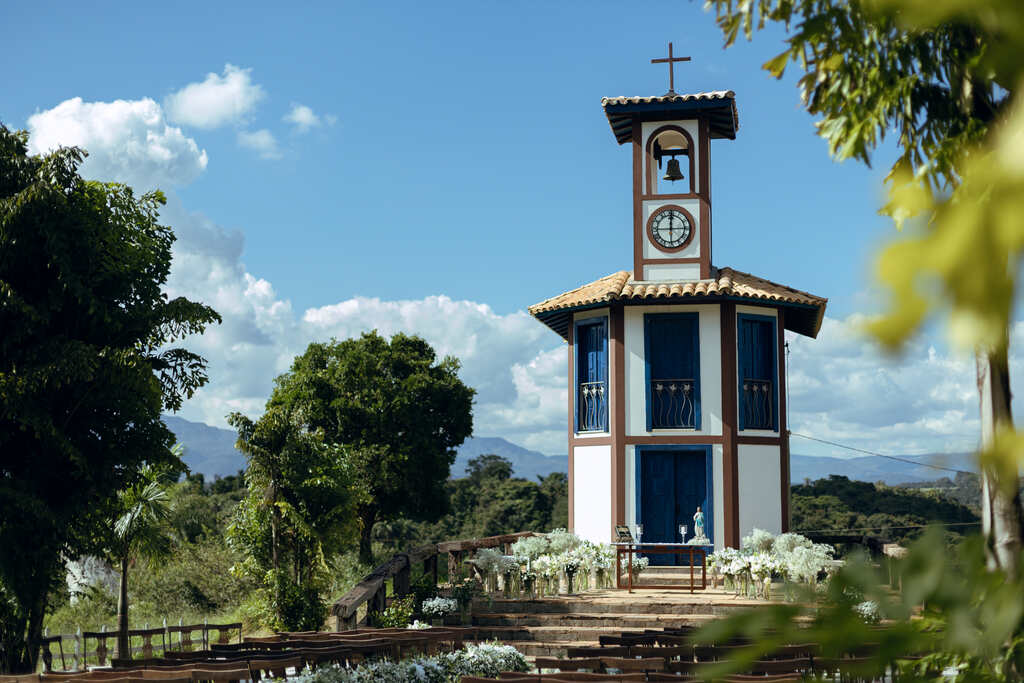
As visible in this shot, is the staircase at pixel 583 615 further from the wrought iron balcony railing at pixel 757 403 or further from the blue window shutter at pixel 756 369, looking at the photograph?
the blue window shutter at pixel 756 369

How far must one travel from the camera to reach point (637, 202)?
70.6ft

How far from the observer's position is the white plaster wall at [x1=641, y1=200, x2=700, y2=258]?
69.7ft

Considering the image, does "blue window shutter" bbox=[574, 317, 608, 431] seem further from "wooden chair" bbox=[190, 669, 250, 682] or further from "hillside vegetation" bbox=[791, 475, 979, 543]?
"hillside vegetation" bbox=[791, 475, 979, 543]

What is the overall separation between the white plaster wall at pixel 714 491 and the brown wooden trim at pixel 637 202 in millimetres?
3994

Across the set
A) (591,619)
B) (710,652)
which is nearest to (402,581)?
(591,619)

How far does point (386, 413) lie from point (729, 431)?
1549cm

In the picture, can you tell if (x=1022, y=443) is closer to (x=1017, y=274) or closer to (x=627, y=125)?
(x=1017, y=274)

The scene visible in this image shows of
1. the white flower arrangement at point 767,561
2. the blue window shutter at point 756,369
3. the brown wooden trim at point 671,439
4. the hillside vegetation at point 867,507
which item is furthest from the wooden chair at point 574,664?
the hillside vegetation at point 867,507

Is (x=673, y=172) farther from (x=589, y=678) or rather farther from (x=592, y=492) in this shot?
(x=589, y=678)

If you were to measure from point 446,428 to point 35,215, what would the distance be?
22.2m

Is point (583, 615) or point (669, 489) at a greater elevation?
point (669, 489)

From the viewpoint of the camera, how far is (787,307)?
21250 mm

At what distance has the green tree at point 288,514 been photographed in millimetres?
16156

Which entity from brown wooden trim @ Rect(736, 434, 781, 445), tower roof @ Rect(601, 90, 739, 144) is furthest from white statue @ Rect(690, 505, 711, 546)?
tower roof @ Rect(601, 90, 739, 144)
